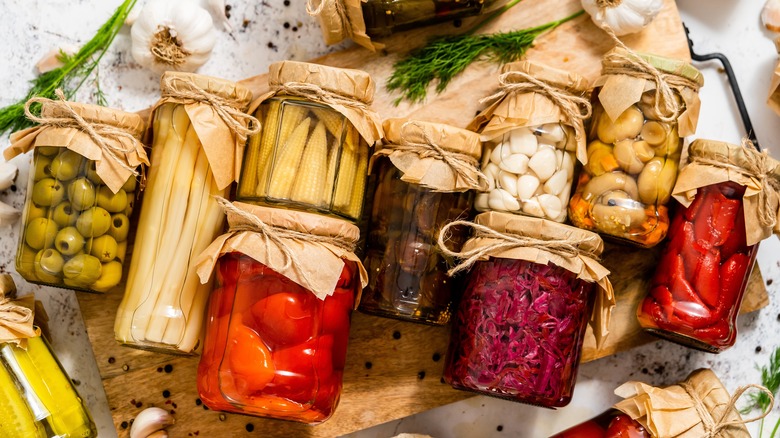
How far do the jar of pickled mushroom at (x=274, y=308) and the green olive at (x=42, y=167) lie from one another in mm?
436

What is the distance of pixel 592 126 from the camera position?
1828 mm

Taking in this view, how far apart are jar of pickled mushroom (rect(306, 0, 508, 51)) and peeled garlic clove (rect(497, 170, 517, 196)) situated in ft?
1.45

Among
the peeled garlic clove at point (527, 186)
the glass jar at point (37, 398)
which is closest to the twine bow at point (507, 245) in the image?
the peeled garlic clove at point (527, 186)

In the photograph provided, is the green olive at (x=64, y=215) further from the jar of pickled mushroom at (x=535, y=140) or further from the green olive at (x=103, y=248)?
→ the jar of pickled mushroom at (x=535, y=140)

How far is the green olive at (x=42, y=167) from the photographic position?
1.73m

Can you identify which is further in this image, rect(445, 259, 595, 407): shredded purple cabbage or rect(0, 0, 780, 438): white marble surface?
rect(0, 0, 780, 438): white marble surface

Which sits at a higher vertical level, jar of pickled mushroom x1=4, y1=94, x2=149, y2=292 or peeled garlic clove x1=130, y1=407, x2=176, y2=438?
jar of pickled mushroom x1=4, y1=94, x2=149, y2=292

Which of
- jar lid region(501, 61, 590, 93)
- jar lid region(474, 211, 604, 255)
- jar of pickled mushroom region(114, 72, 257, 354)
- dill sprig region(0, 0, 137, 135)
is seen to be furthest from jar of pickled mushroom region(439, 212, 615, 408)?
dill sprig region(0, 0, 137, 135)

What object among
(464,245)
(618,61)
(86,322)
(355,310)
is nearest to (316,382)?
(355,310)

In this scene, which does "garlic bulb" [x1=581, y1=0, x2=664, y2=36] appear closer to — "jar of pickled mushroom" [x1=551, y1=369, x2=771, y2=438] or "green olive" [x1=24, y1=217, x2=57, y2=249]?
"jar of pickled mushroom" [x1=551, y1=369, x2=771, y2=438]

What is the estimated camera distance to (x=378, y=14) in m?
1.83

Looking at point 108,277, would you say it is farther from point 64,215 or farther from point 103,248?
point 64,215

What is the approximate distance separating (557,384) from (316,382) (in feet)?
1.86

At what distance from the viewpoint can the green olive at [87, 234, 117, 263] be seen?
1737mm
